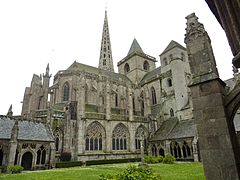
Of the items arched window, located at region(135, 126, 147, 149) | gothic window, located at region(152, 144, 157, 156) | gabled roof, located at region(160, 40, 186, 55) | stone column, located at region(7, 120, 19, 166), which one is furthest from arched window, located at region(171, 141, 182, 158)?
gabled roof, located at region(160, 40, 186, 55)

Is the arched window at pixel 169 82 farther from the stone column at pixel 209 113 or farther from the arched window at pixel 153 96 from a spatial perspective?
the stone column at pixel 209 113

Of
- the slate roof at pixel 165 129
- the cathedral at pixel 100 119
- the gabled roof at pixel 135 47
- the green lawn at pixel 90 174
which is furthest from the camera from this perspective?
the gabled roof at pixel 135 47

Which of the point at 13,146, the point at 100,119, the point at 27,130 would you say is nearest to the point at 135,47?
the point at 100,119

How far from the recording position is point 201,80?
5.88 metres

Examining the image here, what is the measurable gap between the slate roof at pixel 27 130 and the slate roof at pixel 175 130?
54.4 feet

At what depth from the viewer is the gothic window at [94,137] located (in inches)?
1054

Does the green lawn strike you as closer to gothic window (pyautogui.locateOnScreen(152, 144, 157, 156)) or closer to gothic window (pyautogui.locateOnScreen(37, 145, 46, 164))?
gothic window (pyautogui.locateOnScreen(37, 145, 46, 164))

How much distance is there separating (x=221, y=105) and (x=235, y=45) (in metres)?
3.70

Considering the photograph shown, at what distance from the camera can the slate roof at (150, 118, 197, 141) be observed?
25625mm

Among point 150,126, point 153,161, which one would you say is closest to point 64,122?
point 153,161

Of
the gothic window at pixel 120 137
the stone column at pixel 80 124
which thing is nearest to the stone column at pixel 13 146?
the stone column at pixel 80 124

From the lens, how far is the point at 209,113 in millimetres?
5469

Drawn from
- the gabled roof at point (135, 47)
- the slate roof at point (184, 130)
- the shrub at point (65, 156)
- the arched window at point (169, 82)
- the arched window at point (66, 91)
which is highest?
the gabled roof at point (135, 47)

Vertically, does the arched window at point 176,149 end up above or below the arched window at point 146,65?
below
